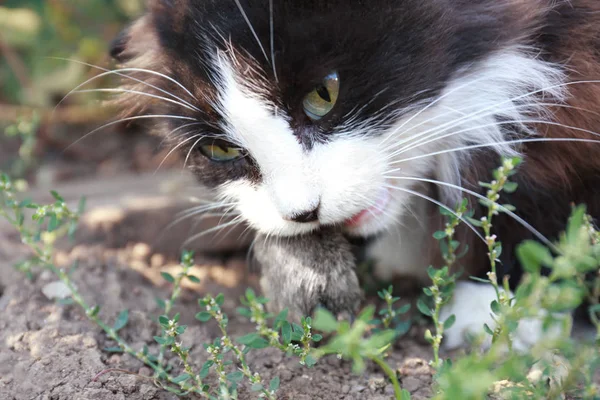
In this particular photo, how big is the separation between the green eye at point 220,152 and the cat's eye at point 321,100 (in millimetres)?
201

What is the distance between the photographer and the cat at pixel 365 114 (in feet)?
3.92

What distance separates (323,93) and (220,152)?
30 cm

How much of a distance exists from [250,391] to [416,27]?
73 centimetres

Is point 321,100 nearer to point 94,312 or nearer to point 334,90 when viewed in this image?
point 334,90

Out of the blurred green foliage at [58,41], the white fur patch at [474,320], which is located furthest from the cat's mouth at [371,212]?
the blurred green foliage at [58,41]

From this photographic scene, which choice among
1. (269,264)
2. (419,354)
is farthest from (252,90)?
(419,354)

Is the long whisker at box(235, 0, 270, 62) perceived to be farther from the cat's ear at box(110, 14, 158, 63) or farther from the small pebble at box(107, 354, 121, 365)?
the small pebble at box(107, 354, 121, 365)

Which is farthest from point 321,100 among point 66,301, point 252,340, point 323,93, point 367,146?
point 66,301

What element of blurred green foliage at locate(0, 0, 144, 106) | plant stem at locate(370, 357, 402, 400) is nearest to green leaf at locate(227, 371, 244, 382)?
plant stem at locate(370, 357, 402, 400)

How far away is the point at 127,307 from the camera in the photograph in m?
1.54

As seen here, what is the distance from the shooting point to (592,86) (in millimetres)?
1335

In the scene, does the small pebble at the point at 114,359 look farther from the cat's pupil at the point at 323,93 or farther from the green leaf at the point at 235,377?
the cat's pupil at the point at 323,93

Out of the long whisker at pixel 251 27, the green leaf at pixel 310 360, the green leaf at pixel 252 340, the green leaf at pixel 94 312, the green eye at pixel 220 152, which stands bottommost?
the green leaf at pixel 94 312

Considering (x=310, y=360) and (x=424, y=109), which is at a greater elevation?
(x=424, y=109)
